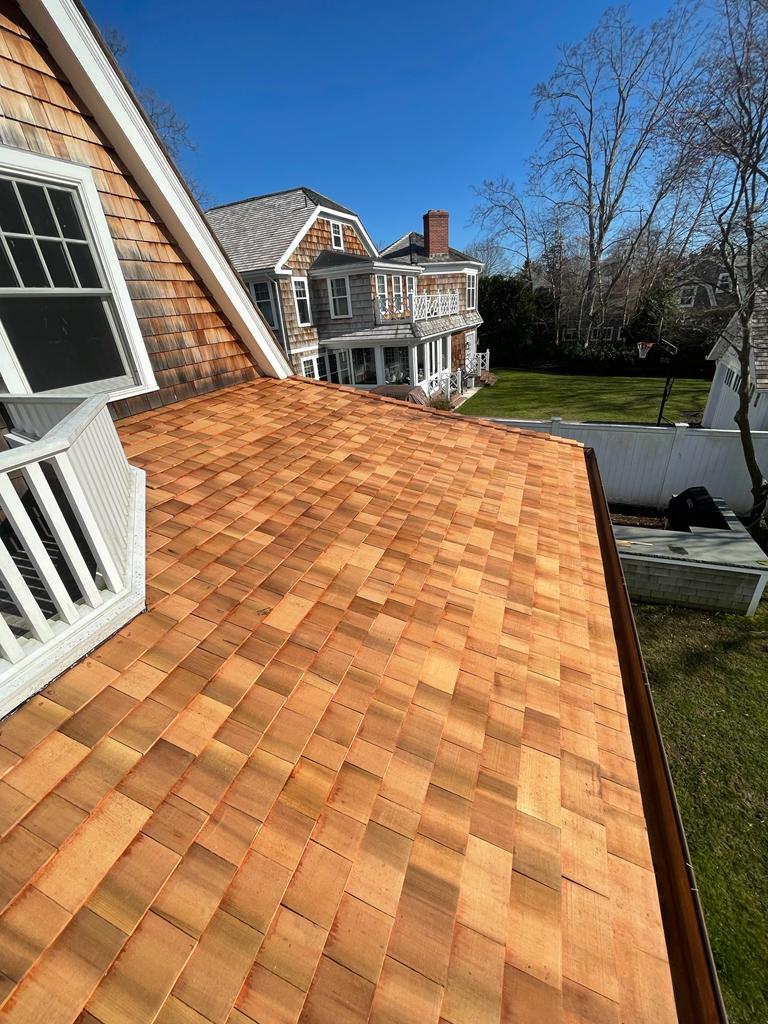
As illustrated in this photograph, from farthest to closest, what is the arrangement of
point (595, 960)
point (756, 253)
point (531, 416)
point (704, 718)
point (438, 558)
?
point (531, 416) → point (756, 253) → point (704, 718) → point (438, 558) → point (595, 960)

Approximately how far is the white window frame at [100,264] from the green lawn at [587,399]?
47.5 feet

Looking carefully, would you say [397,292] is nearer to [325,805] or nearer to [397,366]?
[397,366]

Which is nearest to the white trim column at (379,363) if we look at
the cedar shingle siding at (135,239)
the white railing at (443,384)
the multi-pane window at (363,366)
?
the multi-pane window at (363,366)

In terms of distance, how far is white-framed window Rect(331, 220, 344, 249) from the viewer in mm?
17359

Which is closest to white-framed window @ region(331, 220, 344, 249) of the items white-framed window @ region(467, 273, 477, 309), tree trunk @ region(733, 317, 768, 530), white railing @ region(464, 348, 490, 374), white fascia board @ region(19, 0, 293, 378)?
white railing @ region(464, 348, 490, 374)

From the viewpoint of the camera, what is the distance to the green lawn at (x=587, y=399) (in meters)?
16.5

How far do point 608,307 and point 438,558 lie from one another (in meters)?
31.6

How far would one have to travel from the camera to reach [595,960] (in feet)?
4.50

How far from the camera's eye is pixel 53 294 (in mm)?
3475

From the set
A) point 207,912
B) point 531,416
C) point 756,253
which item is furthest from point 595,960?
point 531,416

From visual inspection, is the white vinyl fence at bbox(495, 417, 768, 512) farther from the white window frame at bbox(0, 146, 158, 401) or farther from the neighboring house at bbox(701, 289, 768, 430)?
the white window frame at bbox(0, 146, 158, 401)

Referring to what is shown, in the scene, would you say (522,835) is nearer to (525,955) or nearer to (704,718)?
(525,955)

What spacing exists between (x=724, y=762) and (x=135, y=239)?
8.42 meters

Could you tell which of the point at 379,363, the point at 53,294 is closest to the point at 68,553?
the point at 53,294
